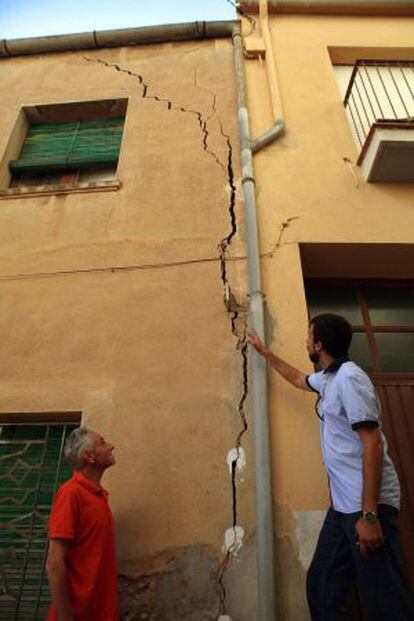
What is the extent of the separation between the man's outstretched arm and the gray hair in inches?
45.7

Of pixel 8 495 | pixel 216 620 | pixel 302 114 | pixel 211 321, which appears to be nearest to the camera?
pixel 216 620

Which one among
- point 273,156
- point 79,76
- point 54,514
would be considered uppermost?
point 79,76

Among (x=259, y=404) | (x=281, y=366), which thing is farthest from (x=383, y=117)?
(x=259, y=404)

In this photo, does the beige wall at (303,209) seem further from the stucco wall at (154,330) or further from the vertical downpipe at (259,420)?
the stucco wall at (154,330)

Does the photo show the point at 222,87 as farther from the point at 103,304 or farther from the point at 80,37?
the point at 103,304

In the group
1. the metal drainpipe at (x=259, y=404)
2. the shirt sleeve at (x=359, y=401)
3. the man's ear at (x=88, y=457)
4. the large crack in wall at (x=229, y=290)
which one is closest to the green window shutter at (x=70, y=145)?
the large crack in wall at (x=229, y=290)

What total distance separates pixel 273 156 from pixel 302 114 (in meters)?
0.68

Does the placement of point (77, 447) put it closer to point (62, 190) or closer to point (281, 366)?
point (281, 366)

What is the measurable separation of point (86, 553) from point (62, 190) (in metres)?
2.98

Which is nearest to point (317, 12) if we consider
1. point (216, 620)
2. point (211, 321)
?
point (211, 321)

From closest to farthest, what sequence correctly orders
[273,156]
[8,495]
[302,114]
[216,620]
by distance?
1. [216,620]
2. [8,495]
3. [273,156]
4. [302,114]

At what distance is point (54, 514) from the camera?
2.12 meters

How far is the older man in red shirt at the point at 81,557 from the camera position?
1.98 m

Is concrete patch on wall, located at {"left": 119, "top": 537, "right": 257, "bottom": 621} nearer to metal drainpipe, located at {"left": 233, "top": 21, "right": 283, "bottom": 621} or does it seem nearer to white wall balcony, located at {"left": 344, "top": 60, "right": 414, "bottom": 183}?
metal drainpipe, located at {"left": 233, "top": 21, "right": 283, "bottom": 621}
